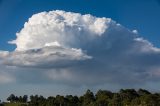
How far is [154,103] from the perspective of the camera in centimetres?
10438

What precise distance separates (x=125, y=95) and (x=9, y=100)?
8200 centimetres

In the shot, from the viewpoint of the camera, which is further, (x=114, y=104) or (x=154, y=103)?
(x=114, y=104)

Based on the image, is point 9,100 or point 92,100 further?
point 9,100

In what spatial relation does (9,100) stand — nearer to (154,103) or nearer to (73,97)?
(73,97)

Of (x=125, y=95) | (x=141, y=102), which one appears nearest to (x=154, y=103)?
(x=141, y=102)

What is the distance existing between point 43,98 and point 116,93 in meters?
36.4

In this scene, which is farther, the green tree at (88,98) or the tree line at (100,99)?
the green tree at (88,98)

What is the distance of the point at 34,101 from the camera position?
152m

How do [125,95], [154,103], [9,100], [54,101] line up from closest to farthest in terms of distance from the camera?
[154,103]
[125,95]
[54,101]
[9,100]

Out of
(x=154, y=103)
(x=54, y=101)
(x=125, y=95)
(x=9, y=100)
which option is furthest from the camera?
(x=9, y=100)

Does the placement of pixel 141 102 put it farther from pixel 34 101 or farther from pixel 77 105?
pixel 34 101

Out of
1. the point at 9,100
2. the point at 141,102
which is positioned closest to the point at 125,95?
the point at 141,102

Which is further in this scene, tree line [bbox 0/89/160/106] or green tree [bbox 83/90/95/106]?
green tree [bbox 83/90/95/106]

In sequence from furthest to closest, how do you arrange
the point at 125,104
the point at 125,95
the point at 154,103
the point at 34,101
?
the point at 34,101 → the point at 125,95 → the point at 125,104 → the point at 154,103
